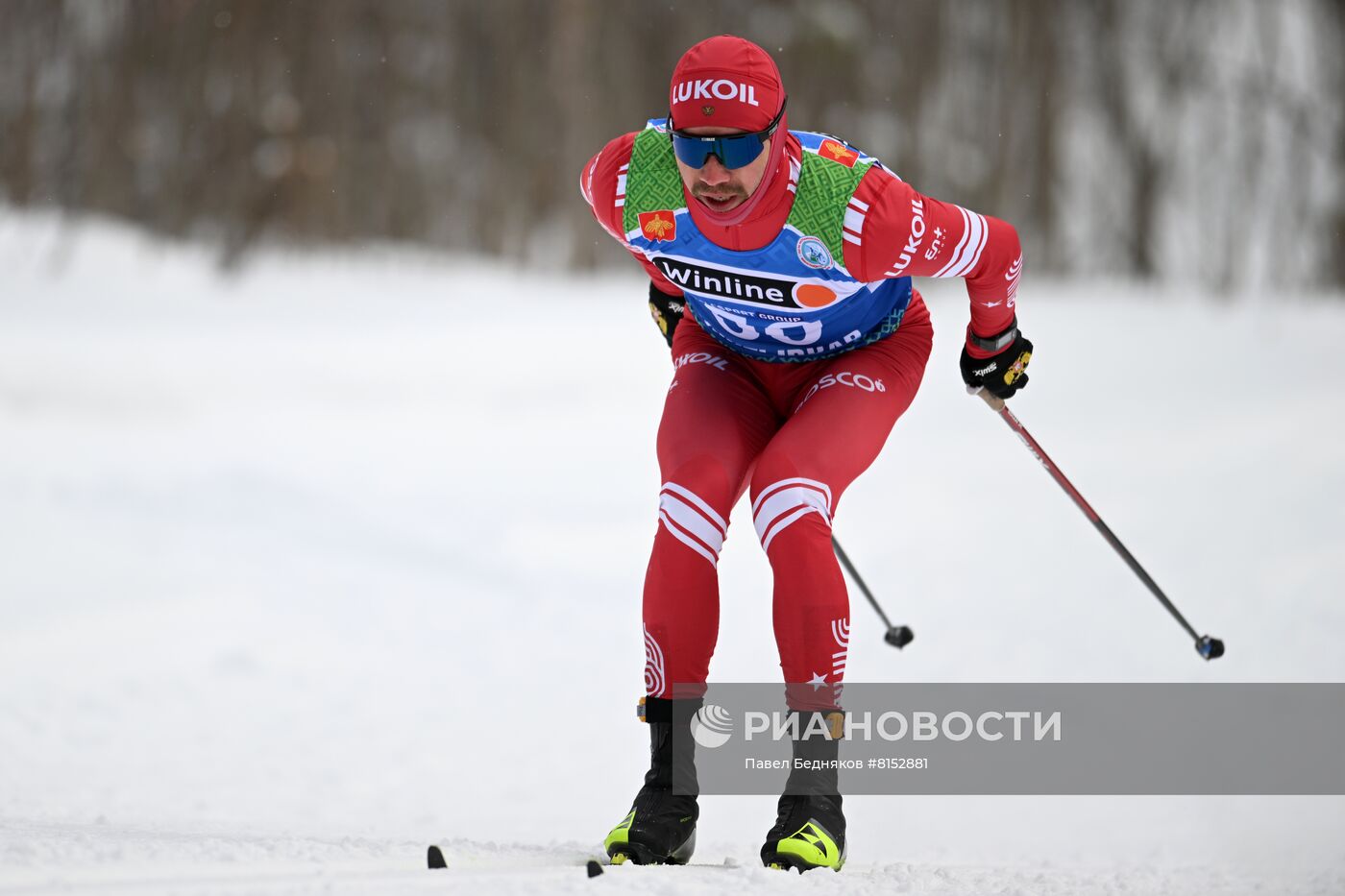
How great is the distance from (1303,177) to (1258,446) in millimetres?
8706

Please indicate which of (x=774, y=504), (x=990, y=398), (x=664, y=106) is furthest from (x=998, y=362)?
(x=664, y=106)

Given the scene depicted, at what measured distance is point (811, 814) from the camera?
8.54 ft

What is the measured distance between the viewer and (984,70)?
17.6m

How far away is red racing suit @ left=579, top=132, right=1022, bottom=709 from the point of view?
8.82ft

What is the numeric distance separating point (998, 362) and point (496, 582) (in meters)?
3.85

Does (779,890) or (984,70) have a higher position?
(984,70)

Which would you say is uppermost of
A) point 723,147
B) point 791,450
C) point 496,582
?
point 723,147

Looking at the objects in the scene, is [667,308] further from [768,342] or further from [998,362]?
[998,362]

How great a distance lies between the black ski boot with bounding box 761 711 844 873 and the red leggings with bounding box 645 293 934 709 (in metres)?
0.08

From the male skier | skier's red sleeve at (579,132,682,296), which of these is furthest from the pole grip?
skier's red sleeve at (579,132,682,296)

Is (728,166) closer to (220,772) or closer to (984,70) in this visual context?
(220,772)

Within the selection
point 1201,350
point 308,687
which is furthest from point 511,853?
point 1201,350

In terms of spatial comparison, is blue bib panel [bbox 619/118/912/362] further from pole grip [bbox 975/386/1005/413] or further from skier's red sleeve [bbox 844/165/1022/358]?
pole grip [bbox 975/386/1005/413]

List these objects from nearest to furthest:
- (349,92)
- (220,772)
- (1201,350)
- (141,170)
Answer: (220,772)
(1201,350)
(141,170)
(349,92)
